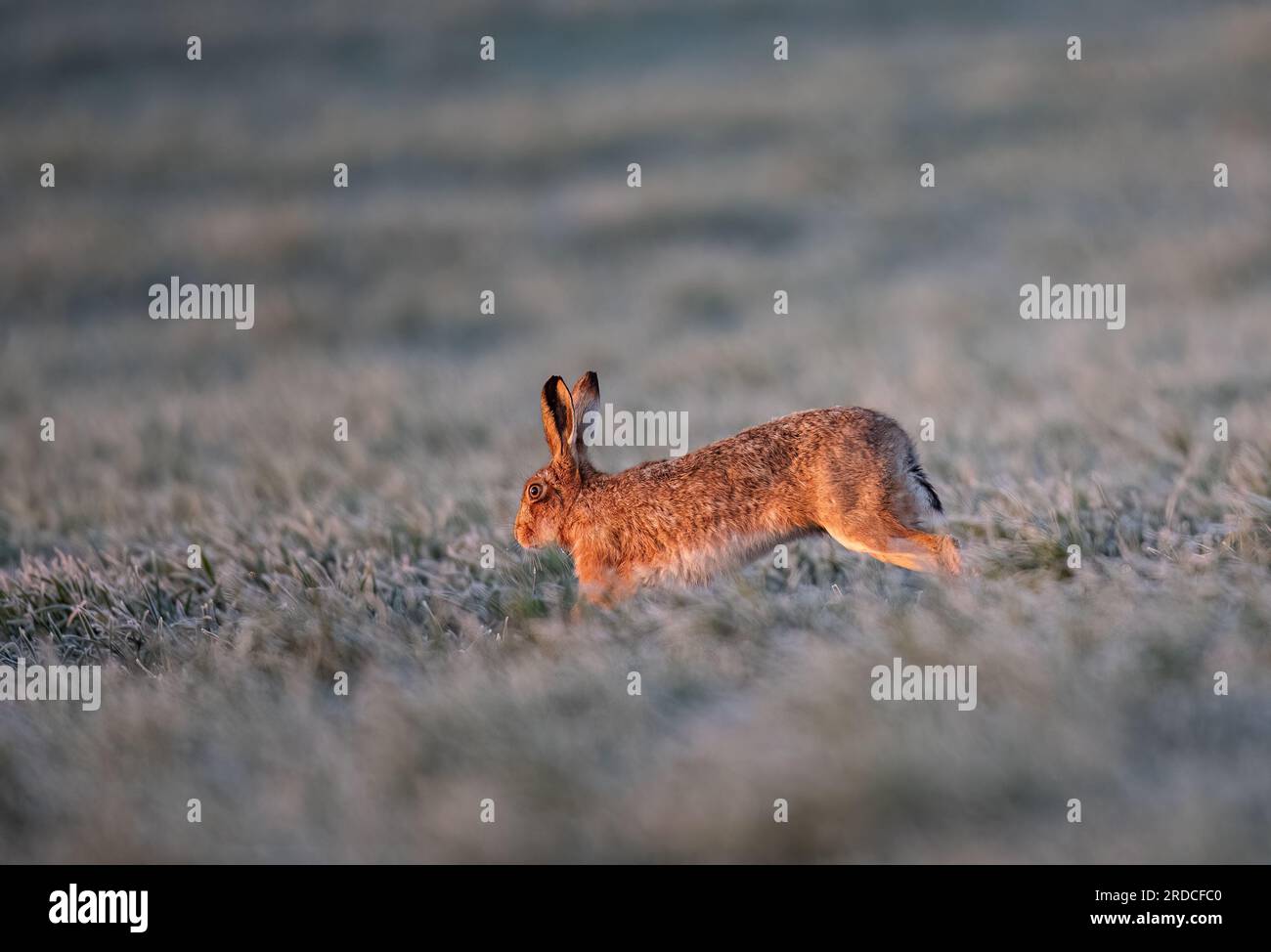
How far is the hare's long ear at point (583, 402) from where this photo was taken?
6.45 meters

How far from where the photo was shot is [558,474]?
21.7 feet

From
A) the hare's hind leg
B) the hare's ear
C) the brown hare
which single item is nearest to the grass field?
the hare's hind leg

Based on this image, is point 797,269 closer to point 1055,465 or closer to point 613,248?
point 613,248

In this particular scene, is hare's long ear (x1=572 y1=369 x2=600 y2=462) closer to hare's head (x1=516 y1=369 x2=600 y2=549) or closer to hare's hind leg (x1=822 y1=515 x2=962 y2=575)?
hare's head (x1=516 y1=369 x2=600 y2=549)

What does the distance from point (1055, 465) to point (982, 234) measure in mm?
11936

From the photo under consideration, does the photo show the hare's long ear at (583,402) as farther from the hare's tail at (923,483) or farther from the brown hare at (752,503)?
the hare's tail at (923,483)

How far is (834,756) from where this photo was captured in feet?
12.8

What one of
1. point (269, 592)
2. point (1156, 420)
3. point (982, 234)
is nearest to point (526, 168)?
point (982, 234)

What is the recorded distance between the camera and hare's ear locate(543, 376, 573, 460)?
6410 mm

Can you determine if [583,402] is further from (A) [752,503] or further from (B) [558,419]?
(A) [752,503]

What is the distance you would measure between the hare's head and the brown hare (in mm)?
11

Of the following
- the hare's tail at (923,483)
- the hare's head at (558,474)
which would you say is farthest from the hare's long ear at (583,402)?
the hare's tail at (923,483)

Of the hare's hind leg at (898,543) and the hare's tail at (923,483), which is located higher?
the hare's tail at (923,483)

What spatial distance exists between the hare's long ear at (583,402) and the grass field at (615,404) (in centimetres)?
63
